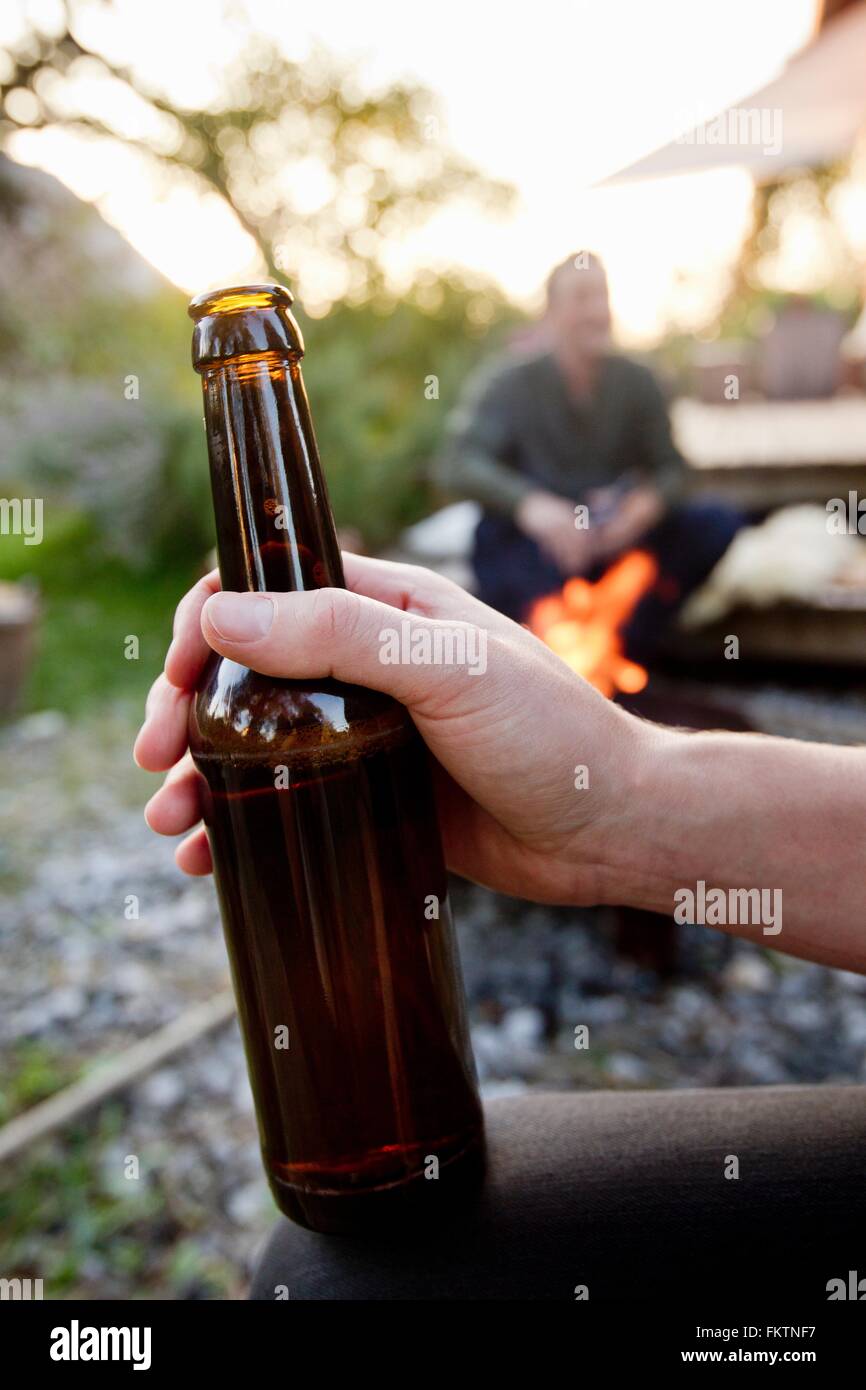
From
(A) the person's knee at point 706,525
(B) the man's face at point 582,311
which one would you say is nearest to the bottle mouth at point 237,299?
(B) the man's face at point 582,311

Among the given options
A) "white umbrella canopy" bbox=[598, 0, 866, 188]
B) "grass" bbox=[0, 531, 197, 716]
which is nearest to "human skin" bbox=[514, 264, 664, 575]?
"grass" bbox=[0, 531, 197, 716]

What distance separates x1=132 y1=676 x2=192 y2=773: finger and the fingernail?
0.31 m

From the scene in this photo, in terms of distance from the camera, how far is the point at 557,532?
4.71 m

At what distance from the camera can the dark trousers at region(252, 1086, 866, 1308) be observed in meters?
1.07

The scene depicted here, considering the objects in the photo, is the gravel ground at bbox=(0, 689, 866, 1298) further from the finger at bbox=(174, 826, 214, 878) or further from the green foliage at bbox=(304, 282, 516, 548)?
the green foliage at bbox=(304, 282, 516, 548)

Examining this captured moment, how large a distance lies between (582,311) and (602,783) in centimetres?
409

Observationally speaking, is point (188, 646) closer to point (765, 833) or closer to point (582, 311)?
point (765, 833)

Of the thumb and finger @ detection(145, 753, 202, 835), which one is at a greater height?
Result: the thumb

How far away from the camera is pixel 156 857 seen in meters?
4.36

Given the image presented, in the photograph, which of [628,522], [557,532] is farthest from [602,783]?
[628,522]

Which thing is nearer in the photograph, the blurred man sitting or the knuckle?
the knuckle

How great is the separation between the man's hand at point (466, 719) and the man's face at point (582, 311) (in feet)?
12.8

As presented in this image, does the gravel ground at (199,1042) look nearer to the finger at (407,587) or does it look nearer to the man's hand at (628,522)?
the finger at (407,587)

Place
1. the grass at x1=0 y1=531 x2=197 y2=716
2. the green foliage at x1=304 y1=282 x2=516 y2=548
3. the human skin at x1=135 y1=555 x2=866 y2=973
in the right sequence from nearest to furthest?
the human skin at x1=135 y1=555 x2=866 y2=973 < the grass at x1=0 y1=531 x2=197 y2=716 < the green foliage at x1=304 y1=282 x2=516 y2=548
